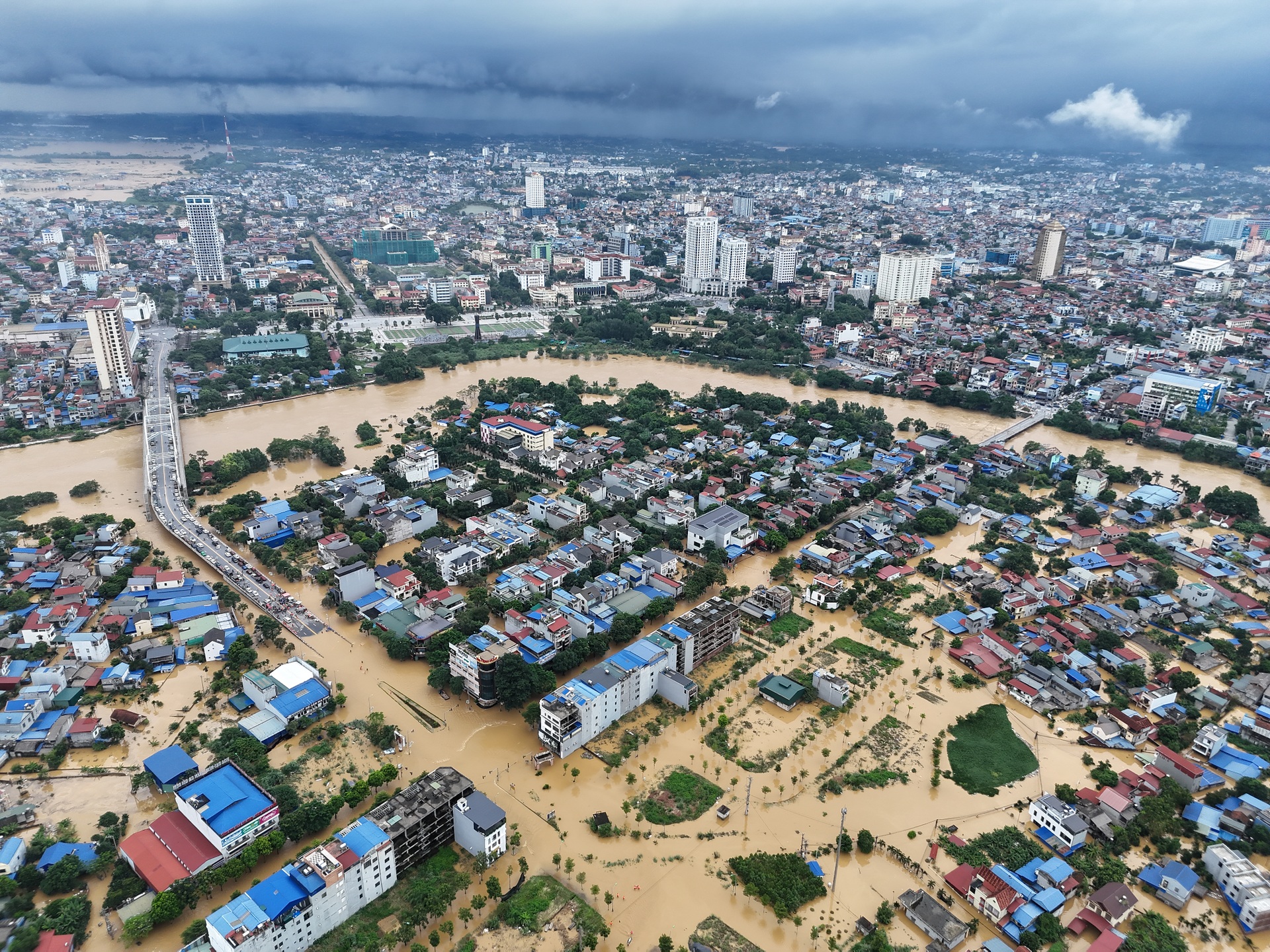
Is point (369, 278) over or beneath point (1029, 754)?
over

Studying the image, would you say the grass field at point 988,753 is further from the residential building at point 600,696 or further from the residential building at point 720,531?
the residential building at point 720,531

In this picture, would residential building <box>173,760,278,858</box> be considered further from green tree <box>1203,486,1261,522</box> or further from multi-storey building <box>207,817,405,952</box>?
green tree <box>1203,486,1261,522</box>

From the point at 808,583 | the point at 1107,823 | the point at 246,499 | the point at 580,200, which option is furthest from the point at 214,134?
the point at 1107,823

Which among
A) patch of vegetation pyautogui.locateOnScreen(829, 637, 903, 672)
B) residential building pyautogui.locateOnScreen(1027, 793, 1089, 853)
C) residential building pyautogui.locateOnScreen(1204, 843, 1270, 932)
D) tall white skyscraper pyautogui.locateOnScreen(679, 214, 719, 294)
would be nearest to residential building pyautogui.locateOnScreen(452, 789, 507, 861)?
patch of vegetation pyautogui.locateOnScreen(829, 637, 903, 672)

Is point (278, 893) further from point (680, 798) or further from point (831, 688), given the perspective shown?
point (831, 688)

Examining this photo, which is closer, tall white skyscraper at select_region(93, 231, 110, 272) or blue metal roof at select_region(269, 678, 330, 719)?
blue metal roof at select_region(269, 678, 330, 719)

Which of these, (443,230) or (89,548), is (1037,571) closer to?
(89,548)

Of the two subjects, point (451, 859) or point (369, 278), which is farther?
point (369, 278)
